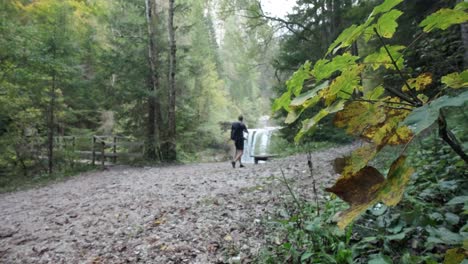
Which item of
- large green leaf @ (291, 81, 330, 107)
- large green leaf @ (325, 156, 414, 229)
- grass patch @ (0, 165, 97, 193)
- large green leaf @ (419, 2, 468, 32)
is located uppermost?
large green leaf @ (419, 2, 468, 32)

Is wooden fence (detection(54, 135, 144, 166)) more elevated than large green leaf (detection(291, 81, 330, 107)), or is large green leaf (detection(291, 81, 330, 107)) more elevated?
large green leaf (detection(291, 81, 330, 107))

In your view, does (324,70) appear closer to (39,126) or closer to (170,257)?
(170,257)

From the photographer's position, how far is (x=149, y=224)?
3.62m

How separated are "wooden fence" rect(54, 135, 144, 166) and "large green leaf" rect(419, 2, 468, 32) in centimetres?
1040

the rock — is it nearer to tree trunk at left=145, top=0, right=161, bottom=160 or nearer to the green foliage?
the green foliage

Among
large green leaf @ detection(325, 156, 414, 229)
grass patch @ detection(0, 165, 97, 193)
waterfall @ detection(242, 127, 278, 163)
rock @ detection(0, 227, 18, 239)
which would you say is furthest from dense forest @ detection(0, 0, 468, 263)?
rock @ detection(0, 227, 18, 239)

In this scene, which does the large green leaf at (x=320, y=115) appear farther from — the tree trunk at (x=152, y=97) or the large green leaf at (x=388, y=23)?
the tree trunk at (x=152, y=97)

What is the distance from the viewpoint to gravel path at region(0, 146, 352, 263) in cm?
279

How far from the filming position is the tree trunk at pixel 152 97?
10.7 meters

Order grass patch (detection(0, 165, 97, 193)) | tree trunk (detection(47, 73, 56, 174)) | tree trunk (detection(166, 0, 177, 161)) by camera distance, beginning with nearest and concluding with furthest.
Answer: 1. grass patch (detection(0, 165, 97, 193))
2. tree trunk (detection(47, 73, 56, 174))
3. tree trunk (detection(166, 0, 177, 161))

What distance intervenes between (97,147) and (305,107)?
1250cm

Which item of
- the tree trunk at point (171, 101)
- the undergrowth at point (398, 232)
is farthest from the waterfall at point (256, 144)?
the undergrowth at point (398, 232)

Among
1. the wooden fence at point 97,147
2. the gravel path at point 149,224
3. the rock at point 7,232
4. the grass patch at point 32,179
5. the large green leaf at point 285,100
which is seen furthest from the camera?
the wooden fence at point 97,147

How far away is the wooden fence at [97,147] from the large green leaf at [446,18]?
409 inches
